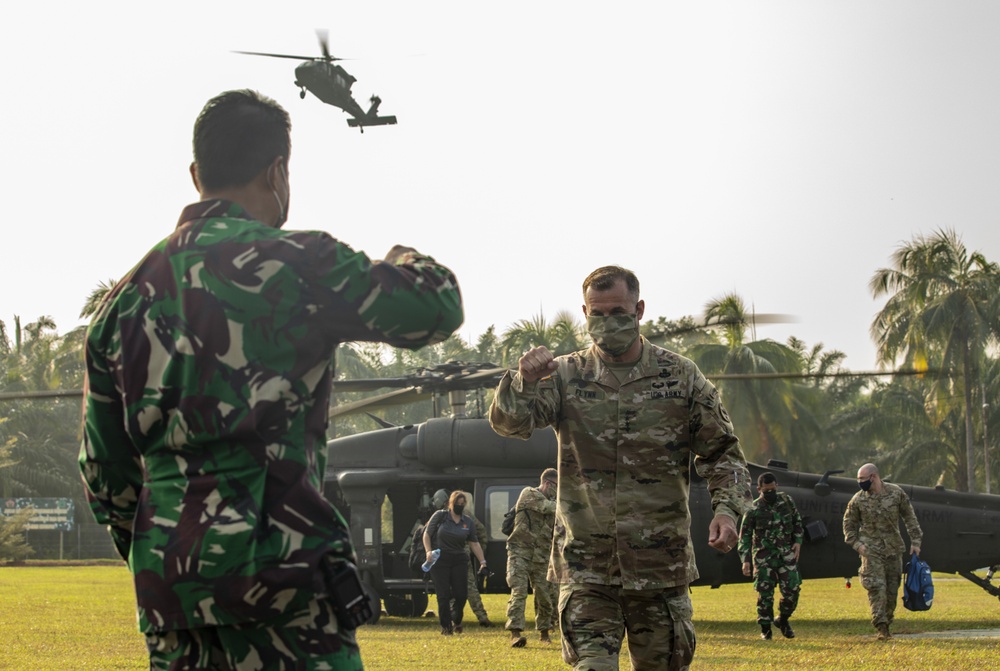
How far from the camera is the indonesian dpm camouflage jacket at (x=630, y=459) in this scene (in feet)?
16.3

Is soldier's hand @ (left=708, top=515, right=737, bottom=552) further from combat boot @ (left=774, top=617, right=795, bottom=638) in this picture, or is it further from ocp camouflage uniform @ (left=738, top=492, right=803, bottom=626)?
combat boot @ (left=774, top=617, right=795, bottom=638)

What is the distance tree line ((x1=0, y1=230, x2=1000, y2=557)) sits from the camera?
38.8 metres

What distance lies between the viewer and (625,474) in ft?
16.6

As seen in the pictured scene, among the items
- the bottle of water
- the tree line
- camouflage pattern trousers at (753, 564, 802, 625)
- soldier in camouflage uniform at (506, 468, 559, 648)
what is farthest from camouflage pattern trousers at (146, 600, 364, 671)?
A: the tree line

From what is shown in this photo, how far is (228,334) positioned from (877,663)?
882 centimetres

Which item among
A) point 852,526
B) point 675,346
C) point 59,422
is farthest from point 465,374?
point 59,422

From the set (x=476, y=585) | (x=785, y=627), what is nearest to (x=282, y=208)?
(x=785, y=627)

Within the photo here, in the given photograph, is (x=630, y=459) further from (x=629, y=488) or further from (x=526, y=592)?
(x=526, y=592)

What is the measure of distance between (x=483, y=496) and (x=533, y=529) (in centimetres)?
259

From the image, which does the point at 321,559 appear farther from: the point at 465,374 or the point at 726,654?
the point at 465,374

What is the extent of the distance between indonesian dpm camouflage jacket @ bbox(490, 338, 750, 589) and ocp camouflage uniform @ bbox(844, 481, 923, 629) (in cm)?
872

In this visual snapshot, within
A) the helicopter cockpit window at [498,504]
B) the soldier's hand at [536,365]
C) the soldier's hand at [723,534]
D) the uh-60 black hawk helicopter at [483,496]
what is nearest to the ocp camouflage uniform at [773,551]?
the uh-60 black hawk helicopter at [483,496]

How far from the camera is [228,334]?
2.64 meters

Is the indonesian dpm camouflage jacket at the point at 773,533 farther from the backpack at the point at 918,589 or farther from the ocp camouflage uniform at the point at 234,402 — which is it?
the ocp camouflage uniform at the point at 234,402
